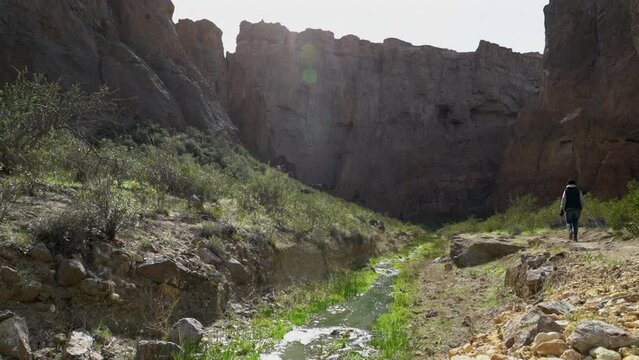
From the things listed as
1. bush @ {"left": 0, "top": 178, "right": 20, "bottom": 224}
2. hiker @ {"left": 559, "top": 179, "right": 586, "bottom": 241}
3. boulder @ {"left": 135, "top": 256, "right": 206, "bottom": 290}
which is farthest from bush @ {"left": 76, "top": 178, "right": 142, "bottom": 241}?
hiker @ {"left": 559, "top": 179, "right": 586, "bottom": 241}

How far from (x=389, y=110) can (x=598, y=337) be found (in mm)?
66245

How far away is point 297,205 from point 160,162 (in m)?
7.30

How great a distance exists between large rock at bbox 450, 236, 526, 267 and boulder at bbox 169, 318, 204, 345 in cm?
1330

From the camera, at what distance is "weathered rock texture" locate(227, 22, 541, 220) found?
213ft

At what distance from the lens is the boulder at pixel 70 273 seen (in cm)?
812

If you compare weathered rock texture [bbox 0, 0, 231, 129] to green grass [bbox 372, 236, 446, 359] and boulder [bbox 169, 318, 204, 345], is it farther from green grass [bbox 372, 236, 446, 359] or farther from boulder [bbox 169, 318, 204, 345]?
boulder [bbox 169, 318, 204, 345]

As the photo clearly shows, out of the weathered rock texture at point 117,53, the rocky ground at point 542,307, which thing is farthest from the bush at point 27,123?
the weathered rock texture at point 117,53

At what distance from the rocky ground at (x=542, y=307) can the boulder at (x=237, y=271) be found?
4.52m

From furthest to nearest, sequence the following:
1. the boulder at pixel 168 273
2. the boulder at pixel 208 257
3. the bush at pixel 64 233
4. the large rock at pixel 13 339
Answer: the boulder at pixel 208 257 → the boulder at pixel 168 273 → the bush at pixel 64 233 → the large rock at pixel 13 339

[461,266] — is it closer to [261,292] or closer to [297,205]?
[297,205]

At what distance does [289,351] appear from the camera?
10.0 meters

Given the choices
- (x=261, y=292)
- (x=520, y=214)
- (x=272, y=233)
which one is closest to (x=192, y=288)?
(x=261, y=292)

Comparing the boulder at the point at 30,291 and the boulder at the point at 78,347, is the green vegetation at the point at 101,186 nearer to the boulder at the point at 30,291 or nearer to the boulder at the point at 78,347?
the boulder at the point at 30,291

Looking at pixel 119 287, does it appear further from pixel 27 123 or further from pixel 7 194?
pixel 27 123
